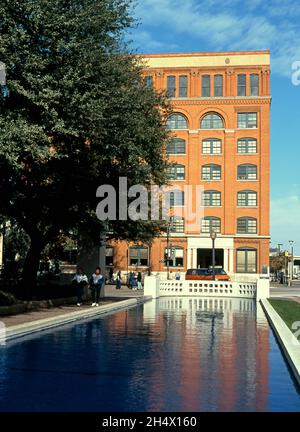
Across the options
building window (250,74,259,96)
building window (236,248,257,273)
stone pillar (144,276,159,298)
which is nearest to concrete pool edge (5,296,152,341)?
stone pillar (144,276,159,298)

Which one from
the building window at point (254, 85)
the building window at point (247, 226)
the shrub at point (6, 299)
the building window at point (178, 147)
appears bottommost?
the shrub at point (6, 299)

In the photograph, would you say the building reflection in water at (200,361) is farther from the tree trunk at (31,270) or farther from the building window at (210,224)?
the building window at (210,224)

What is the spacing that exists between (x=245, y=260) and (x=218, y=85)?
66.0 feet

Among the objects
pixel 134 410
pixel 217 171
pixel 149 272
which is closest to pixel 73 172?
pixel 134 410

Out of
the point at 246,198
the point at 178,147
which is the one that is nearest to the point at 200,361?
the point at 246,198

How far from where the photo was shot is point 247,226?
211 feet

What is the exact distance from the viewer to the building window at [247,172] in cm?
6469

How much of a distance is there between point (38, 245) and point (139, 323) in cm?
848

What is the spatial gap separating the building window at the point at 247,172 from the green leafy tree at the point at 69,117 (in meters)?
37.8

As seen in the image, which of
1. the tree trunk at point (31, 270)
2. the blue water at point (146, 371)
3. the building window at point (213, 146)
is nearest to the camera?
the blue water at point (146, 371)

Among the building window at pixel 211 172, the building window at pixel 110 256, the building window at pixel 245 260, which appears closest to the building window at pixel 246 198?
the building window at pixel 211 172

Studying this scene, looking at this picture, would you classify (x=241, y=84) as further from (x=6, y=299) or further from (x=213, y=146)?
(x=6, y=299)

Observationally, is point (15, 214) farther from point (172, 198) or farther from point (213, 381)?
point (172, 198)

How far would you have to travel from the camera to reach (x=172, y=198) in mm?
64375
